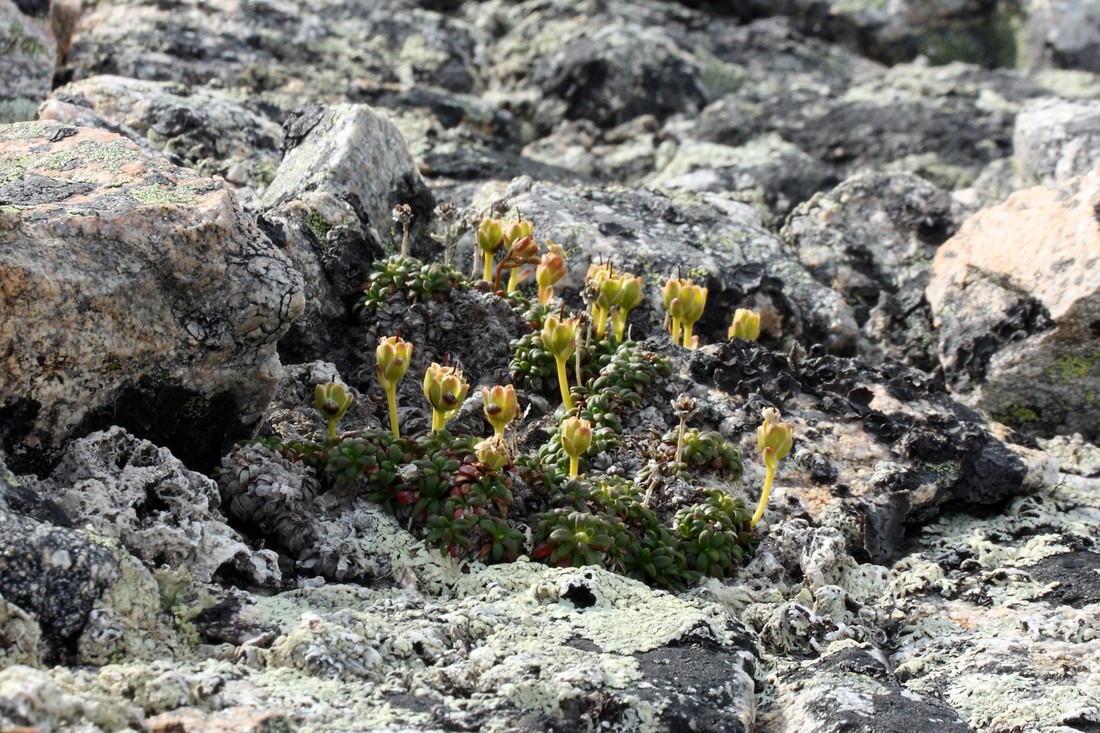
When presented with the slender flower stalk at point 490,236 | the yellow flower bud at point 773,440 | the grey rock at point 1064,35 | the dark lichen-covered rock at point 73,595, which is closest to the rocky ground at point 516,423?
the dark lichen-covered rock at point 73,595

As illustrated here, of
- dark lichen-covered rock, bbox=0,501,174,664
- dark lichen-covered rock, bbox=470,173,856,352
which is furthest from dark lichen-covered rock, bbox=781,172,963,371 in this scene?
dark lichen-covered rock, bbox=0,501,174,664

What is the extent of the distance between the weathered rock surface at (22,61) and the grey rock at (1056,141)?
730 cm

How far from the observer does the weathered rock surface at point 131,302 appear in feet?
14.3

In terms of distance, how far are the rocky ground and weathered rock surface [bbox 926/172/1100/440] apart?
0.02 metres

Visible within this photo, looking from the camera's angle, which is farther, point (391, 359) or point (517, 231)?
point (517, 231)

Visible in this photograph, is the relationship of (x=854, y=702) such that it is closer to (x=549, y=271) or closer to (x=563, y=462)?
(x=563, y=462)

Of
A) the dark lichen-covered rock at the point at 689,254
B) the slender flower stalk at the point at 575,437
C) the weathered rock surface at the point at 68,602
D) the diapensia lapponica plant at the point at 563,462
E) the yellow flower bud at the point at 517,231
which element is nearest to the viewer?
the weathered rock surface at the point at 68,602

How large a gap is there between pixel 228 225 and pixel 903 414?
12.1 ft

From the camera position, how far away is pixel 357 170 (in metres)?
7.11

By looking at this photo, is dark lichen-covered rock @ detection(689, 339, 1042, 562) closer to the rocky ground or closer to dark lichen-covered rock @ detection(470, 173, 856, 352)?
the rocky ground

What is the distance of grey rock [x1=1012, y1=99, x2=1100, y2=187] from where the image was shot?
858 cm

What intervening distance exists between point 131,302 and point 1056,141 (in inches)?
282


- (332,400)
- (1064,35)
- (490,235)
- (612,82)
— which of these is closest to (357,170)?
(490,235)

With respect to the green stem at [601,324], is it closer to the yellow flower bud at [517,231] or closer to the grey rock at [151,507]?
the yellow flower bud at [517,231]
